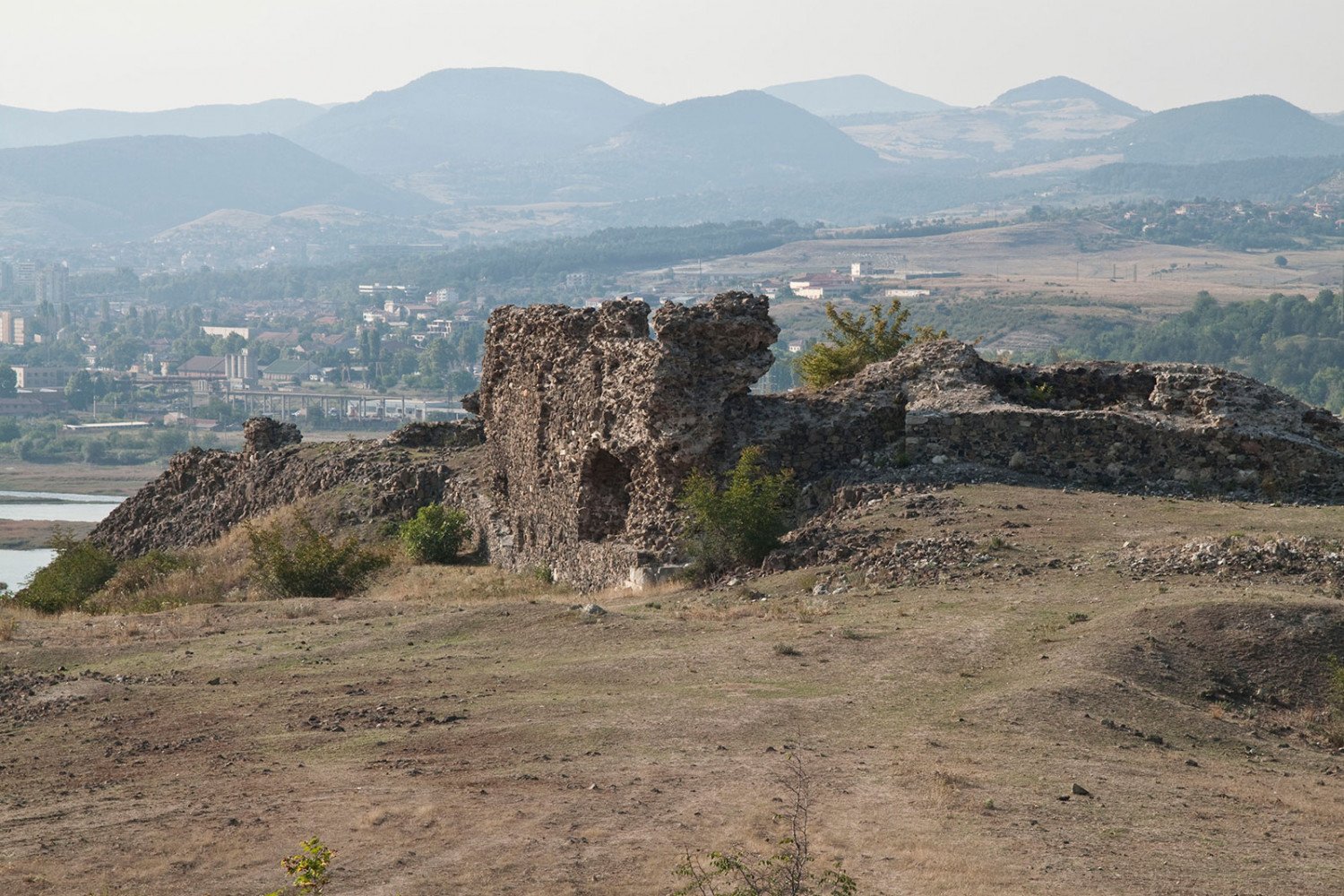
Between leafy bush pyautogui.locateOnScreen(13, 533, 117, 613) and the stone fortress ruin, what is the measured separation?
6.81 meters

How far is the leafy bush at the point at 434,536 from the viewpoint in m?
27.4

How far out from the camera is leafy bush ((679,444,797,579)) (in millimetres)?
20547

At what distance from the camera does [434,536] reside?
90.2 ft

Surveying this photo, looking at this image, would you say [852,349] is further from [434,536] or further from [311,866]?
[311,866]

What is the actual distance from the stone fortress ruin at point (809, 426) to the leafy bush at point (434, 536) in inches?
30.7

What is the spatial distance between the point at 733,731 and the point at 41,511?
A: 260 ft

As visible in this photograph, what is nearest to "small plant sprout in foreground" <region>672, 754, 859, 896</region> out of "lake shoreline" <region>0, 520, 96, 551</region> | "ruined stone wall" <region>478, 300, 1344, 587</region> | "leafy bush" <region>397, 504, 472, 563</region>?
"ruined stone wall" <region>478, 300, 1344, 587</region>

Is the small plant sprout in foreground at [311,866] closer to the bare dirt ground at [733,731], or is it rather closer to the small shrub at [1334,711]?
the bare dirt ground at [733,731]

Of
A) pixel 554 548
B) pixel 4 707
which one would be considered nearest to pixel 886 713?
pixel 4 707

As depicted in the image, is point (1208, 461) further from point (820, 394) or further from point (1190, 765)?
point (1190, 765)

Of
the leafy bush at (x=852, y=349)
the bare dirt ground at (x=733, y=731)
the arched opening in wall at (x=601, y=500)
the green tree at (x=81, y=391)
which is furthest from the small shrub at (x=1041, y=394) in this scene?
the green tree at (x=81, y=391)

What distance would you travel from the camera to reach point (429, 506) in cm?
2867

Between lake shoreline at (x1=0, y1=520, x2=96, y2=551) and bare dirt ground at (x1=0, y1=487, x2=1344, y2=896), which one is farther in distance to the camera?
lake shoreline at (x1=0, y1=520, x2=96, y2=551)

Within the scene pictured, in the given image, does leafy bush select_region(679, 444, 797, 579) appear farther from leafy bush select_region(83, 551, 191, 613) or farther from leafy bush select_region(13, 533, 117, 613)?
leafy bush select_region(13, 533, 117, 613)
